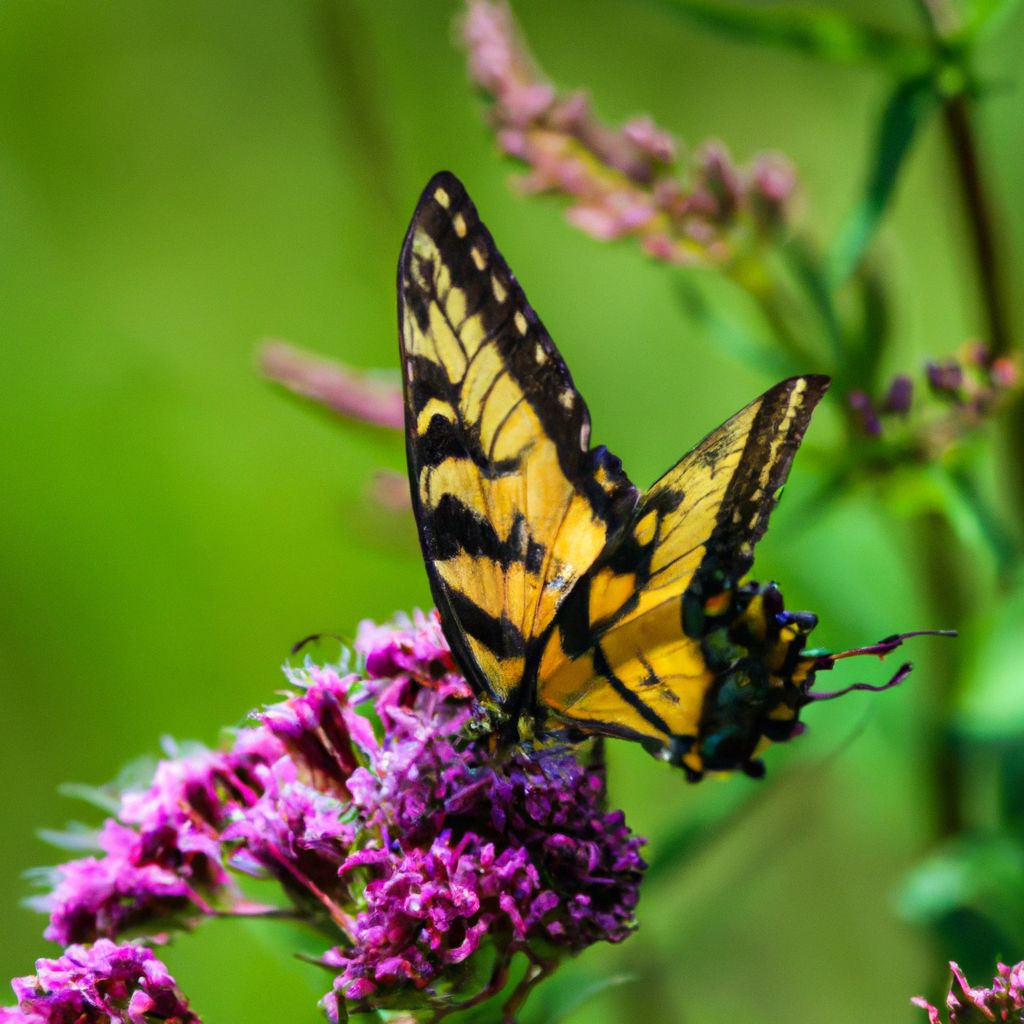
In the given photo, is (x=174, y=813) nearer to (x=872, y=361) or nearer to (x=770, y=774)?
(x=770, y=774)

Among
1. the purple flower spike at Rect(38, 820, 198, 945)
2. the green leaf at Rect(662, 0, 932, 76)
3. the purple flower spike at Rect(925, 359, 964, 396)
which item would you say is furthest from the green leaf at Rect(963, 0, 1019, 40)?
the purple flower spike at Rect(38, 820, 198, 945)

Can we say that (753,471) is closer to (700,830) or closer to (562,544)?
(562,544)

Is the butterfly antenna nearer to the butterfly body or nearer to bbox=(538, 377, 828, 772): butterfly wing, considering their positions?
the butterfly body

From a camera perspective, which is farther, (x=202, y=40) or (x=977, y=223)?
(x=202, y=40)

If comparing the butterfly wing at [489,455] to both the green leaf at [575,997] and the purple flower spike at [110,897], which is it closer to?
the green leaf at [575,997]

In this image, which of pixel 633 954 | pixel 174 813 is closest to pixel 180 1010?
pixel 174 813

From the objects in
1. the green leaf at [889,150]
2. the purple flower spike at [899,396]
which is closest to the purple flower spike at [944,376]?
the purple flower spike at [899,396]
